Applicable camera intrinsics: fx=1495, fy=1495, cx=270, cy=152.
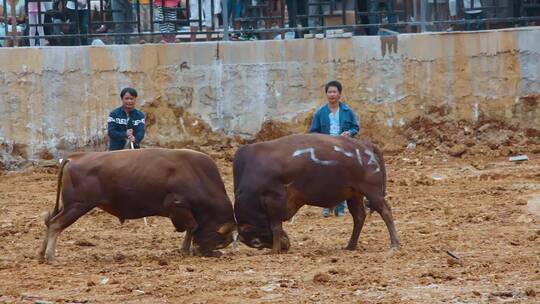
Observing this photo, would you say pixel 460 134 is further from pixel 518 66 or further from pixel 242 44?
pixel 242 44

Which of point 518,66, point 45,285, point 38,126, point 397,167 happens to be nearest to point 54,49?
point 38,126

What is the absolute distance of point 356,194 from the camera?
1362 cm

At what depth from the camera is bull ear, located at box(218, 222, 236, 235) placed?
13.5 metres

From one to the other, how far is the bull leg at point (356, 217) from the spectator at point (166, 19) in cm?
615

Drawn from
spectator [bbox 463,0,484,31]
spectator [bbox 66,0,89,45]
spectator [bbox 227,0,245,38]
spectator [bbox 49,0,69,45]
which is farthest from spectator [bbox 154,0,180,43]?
spectator [bbox 463,0,484,31]

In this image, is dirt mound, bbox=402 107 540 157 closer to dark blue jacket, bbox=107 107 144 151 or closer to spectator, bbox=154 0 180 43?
spectator, bbox=154 0 180 43

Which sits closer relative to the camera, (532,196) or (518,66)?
(532,196)

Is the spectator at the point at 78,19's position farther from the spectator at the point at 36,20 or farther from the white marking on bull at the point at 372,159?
the white marking on bull at the point at 372,159

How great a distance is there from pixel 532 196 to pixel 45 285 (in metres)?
6.43

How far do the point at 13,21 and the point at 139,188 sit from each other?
6835 mm

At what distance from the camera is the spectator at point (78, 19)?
19.5 m

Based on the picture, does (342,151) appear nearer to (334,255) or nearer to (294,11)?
(334,255)

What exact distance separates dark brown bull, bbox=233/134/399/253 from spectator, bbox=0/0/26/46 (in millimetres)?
6873

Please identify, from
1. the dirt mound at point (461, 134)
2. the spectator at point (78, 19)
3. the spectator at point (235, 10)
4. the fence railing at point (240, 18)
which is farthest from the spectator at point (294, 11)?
the spectator at point (78, 19)
